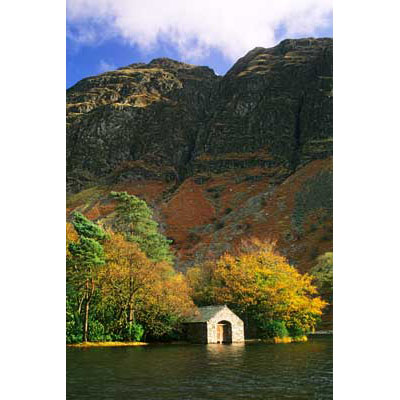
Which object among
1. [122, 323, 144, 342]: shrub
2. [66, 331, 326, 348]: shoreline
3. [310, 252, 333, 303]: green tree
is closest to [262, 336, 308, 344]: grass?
[66, 331, 326, 348]: shoreline

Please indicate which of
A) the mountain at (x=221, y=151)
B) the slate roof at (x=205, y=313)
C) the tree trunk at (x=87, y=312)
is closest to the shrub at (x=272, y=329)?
the slate roof at (x=205, y=313)

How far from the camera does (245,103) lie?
80.5ft

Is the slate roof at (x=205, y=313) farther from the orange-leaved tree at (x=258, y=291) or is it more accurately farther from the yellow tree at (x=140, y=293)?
the orange-leaved tree at (x=258, y=291)

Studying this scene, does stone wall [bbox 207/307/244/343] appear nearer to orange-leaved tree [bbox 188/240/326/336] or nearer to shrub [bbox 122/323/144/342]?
orange-leaved tree [bbox 188/240/326/336]

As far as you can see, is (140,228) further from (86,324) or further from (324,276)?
(324,276)

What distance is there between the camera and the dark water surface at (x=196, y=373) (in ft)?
25.2

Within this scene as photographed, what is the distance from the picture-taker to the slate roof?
12727 mm

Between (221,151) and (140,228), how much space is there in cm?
929

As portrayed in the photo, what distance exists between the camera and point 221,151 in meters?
24.8

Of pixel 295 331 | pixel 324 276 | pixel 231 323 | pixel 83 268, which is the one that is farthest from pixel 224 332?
pixel 324 276

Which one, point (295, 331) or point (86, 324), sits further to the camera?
point (295, 331)

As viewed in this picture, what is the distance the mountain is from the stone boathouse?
5.45 meters

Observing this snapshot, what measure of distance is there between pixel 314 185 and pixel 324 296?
15.1ft
